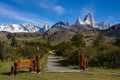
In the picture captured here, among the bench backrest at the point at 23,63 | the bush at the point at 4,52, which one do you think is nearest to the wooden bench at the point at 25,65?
the bench backrest at the point at 23,63

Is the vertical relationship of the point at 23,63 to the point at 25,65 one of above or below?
above

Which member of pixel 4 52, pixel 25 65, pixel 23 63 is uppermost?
pixel 4 52

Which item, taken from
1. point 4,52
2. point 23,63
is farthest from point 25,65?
point 4,52

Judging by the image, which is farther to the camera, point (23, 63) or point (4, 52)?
point (4, 52)

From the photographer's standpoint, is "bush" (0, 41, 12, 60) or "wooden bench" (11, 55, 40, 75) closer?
"wooden bench" (11, 55, 40, 75)

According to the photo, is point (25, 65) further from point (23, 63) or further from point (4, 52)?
point (4, 52)

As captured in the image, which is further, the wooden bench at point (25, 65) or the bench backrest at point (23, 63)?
the bench backrest at point (23, 63)

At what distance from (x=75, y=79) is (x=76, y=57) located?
8.21 metres

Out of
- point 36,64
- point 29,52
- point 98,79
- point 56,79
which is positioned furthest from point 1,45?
point 98,79

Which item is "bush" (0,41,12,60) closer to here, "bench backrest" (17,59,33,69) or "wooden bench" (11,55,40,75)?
"wooden bench" (11,55,40,75)

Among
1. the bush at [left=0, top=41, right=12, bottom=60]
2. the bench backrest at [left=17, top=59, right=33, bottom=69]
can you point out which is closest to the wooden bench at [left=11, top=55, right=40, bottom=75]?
the bench backrest at [left=17, top=59, right=33, bottom=69]

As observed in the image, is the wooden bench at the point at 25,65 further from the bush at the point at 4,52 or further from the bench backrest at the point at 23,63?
the bush at the point at 4,52

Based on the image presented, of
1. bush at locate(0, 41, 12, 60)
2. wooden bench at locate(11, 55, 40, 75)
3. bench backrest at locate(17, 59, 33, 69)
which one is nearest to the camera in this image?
wooden bench at locate(11, 55, 40, 75)

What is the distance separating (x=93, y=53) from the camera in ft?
52.4
